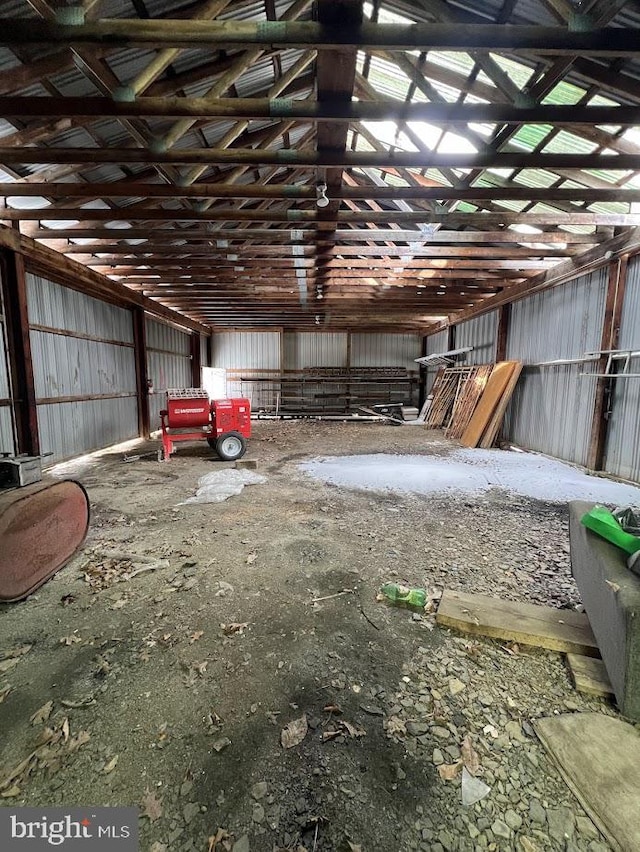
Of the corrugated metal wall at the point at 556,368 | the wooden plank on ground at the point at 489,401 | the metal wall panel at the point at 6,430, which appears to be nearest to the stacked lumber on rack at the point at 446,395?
the wooden plank on ground at the point at 489,401

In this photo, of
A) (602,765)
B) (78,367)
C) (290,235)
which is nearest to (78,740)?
(602,765)

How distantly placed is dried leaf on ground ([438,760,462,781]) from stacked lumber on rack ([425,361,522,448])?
7.52 metres

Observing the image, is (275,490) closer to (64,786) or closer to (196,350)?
(64,786)

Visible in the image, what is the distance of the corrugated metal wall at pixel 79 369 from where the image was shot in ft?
19.5

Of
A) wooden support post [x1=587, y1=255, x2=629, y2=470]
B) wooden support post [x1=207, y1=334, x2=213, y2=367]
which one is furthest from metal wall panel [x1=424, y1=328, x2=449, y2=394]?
wooden support post [x1=207, y1=334, x2=213, y2=367]

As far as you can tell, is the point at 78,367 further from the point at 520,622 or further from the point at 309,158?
the point at 520,622

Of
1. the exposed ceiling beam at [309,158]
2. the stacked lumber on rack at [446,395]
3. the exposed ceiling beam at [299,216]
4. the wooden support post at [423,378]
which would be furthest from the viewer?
the wooden support post at [423,378]

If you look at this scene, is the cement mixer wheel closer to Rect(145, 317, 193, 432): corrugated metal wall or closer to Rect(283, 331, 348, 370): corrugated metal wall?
Rect(145, 317, 193, 432): corrugated metal wall

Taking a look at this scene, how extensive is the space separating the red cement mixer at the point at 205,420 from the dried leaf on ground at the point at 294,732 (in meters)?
5.32

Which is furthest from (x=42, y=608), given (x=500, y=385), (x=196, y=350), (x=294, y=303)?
(x=196, y=350)

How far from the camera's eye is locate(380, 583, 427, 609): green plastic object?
236cm

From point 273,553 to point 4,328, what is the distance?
536 cm

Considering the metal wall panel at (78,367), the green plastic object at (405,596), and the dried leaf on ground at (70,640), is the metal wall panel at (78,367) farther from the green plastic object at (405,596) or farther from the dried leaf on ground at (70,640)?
the green plastic object at (405,596)

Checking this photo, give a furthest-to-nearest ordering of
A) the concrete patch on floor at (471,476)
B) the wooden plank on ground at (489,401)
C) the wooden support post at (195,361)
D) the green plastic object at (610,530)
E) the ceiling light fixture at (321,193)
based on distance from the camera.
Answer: the wooden support post at (195,361)
the wooden plank on ground at (489,401)
the concrete patch on floor at (471,476)
the ceiling light fixture at (321,193)
the green plastic object at (610,530)
